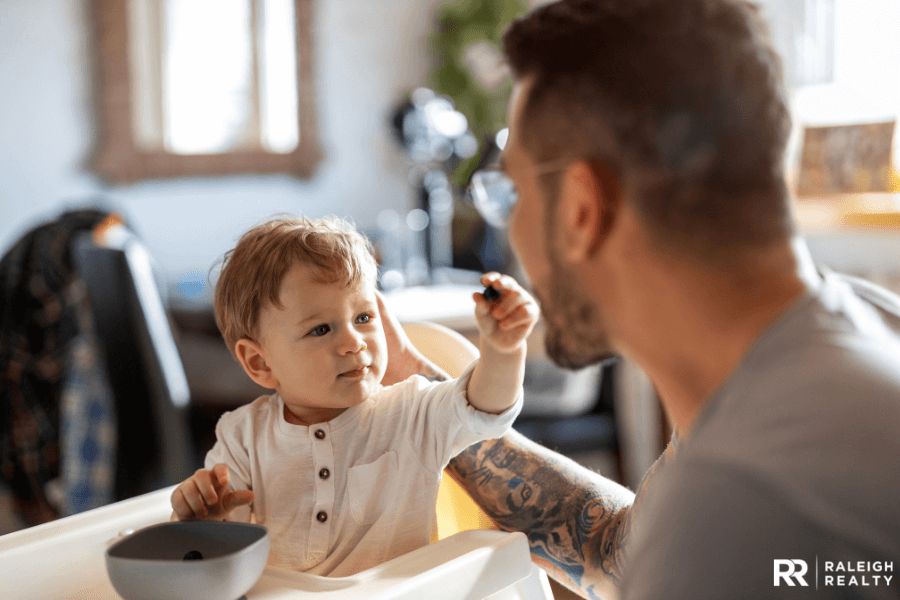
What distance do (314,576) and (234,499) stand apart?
0.12 metres

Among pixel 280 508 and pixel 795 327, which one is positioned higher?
pixel 795 327

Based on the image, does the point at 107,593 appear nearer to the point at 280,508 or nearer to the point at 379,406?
the point at 280,508

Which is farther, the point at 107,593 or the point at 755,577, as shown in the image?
the point at 107,593

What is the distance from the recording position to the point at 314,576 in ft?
2.73

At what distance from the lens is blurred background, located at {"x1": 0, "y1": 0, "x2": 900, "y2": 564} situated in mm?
2143

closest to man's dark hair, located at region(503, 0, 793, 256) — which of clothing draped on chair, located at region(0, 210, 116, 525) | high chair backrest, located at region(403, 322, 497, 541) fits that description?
high chair backrest, located at region(403, 322, 497, 541)

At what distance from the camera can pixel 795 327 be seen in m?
0.60

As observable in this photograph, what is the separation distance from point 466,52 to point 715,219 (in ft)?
10.8

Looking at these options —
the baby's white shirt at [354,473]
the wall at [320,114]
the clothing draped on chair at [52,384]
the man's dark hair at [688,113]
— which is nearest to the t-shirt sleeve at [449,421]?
the baby's white shirt at [354,473]

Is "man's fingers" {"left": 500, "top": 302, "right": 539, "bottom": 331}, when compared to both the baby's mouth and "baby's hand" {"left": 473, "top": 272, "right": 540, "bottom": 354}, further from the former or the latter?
the baby's mouth

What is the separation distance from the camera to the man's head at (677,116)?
634mm

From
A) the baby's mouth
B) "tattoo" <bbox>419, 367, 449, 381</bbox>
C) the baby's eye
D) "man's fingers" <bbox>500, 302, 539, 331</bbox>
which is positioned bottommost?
"tattoo" <bbox>419, 367, 449, 381</bbox>

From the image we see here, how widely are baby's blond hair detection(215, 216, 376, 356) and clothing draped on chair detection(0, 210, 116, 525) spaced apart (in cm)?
117

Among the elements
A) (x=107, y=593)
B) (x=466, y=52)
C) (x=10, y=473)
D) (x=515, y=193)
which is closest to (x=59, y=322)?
(x=10, y=473)
